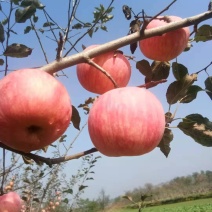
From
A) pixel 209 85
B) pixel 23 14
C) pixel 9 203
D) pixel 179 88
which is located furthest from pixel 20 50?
pixel 9 203

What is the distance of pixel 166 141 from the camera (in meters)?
1.47

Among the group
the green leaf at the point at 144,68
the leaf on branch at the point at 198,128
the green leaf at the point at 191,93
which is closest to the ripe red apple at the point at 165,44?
the green leaf at the point at 144,68

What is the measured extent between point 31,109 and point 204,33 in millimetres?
852

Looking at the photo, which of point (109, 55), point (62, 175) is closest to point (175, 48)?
point (109, 55)

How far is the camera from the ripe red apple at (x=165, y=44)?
137 centimetres

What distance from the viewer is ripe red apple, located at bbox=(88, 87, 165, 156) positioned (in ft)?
3.25

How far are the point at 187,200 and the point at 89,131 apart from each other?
48203 millimetres

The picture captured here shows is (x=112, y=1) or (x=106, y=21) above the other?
(x=106, y=21)

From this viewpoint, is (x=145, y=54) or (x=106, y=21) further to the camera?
(x=106, y=21)

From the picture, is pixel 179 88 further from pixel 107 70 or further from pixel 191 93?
pixel 107 70

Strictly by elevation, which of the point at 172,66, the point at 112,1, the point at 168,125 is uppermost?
the point at 112,1

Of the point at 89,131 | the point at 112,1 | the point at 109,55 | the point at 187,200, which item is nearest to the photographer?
the point at 89,131

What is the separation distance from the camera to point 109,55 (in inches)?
51.8

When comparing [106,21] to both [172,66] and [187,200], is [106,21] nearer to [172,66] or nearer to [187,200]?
[172,66]
